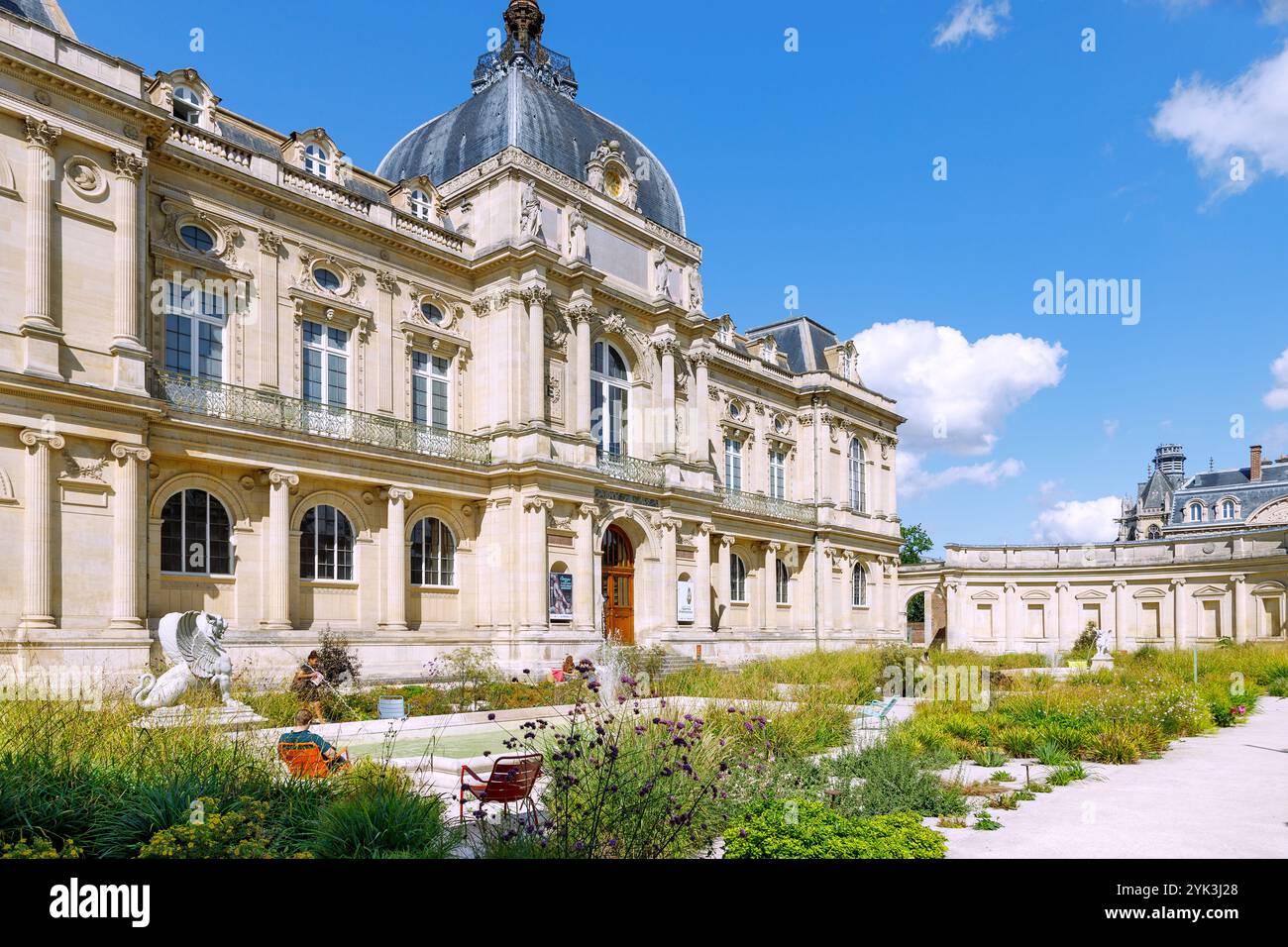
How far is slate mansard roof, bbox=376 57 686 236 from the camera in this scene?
30.2 metres

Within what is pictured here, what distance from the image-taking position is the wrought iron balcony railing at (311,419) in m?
21.5

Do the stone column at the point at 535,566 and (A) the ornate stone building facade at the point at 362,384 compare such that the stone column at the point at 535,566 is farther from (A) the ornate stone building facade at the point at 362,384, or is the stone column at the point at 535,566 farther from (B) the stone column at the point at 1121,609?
(B) the stone column at the point at 1121,609

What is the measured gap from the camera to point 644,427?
32.9 metres

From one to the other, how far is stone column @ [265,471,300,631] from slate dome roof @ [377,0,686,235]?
1321cm

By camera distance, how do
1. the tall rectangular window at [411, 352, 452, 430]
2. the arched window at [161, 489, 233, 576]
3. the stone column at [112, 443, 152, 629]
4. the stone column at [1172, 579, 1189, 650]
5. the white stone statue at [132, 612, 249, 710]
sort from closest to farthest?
the white stone statue at [132, 612, 249, 710]
the stone column at [112, 443, 152, 629]
the arched window at [161, 489, 233, 576]
the tall rectangular window at [411, 352, 452, 430]
the stone column at [1172, 579, 1189, 650]

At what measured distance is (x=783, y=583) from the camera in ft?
138

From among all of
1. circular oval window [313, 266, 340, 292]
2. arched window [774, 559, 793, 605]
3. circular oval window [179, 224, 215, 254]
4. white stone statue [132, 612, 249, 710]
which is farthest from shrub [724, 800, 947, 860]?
arched window [774, 559, 793, 605]

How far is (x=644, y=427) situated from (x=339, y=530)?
1193cm

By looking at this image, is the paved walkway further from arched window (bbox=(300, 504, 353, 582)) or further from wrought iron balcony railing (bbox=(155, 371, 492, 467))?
wrought iron balcony railing (bbox=(155, 371, 492, 467))

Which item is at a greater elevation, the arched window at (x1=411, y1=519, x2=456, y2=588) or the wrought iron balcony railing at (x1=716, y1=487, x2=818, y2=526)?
the wrought iron balcony railing at (x1=716, y1=487, x2=818, y2=526)

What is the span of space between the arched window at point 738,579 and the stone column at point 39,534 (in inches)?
Result: 1013

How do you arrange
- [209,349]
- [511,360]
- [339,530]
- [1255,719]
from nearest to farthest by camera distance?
[1255,719] → [209,349] → [339,530] → [511,360]
